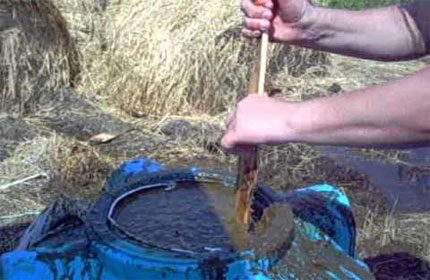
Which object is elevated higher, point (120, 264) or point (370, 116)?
point (370, 116)

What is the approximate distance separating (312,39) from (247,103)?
2.70ft

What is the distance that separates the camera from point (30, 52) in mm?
5172

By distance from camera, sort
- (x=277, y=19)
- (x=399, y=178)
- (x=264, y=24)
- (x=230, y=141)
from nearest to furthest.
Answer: (x=230, y=141) → (x=264, y=24) → (x=277, y=19) → (x=399, y=178)

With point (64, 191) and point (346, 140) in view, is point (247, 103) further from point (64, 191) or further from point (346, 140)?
point (64, 191)

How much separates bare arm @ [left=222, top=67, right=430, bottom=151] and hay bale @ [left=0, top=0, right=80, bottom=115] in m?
3.10

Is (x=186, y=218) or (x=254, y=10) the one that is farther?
(x=254, y=10)

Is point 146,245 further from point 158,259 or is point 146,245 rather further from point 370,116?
point 370,116

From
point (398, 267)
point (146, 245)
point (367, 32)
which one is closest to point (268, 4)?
point (367, 32)

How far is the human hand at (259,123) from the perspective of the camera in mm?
2137

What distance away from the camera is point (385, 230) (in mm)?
3875

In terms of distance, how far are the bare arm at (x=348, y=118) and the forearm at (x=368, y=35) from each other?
800 mm

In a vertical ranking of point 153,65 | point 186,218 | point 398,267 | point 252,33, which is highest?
point 252,33

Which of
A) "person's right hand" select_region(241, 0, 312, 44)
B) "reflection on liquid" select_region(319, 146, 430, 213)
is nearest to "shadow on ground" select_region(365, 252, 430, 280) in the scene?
"reflection on liquid" select_region(319, 146, 430, 213)

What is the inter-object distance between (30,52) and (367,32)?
2.68m
